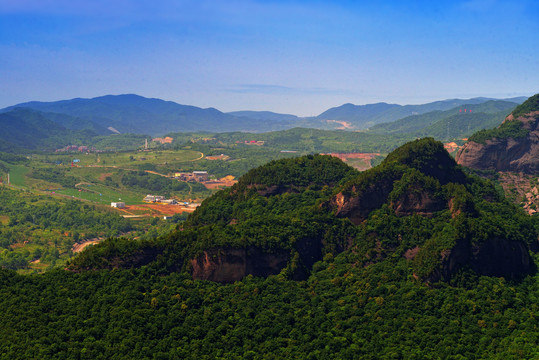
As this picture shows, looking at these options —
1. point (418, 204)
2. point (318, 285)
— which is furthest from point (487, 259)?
point (318, 285)

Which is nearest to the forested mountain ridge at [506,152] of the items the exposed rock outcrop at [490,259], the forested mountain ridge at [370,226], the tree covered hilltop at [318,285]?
the forested mountain ridge at [370,226]

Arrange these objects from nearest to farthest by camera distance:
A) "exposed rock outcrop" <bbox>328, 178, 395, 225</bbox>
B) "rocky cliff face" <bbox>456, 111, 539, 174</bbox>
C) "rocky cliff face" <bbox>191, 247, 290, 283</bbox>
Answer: "rocky cliff face" <bbox>191, 247, 290, 283</bbox>
"exposed rock outcrop" <bbox>328, 178, 395, 225</bbox>
"rocky cliff face" <bbox>456, 111, 539, 174</bbox>

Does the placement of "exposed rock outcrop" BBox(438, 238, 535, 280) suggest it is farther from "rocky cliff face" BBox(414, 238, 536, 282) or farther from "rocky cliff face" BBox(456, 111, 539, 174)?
"rocky cliff face" BBox(456, 111, 539, 174)

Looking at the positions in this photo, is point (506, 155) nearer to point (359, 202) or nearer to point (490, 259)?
point (359, 202)

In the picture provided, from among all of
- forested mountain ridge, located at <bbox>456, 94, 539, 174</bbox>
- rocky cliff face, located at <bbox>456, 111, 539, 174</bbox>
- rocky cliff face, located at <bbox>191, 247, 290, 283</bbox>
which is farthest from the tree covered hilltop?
forested mountain ridge, located at <bbox>456, 94, 539, 174</bbox>

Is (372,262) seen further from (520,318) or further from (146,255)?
(146,255)

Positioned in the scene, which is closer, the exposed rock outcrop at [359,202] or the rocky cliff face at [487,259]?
the rocky cliff face at [487,259]

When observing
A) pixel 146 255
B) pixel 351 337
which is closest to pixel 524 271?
pixel 351 337

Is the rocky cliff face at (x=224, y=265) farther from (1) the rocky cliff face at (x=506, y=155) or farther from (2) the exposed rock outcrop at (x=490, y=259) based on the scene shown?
(1) the rocky cliff face at (x=506, y=155)
